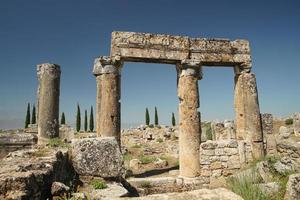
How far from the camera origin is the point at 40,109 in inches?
535

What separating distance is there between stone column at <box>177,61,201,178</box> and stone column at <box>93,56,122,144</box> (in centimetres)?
251

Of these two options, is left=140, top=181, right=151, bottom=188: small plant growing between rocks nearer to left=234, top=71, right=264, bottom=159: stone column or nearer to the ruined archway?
the ruined archway

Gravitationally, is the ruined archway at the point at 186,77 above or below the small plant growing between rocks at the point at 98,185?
above

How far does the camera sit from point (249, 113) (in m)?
12.1

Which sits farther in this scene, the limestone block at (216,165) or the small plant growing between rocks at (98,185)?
the limestone block at (216,165)

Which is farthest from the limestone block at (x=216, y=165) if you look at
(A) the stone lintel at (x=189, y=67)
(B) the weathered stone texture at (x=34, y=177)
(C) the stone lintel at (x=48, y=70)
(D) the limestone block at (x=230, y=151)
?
(C) the stone lintel at (x=48, y=70)

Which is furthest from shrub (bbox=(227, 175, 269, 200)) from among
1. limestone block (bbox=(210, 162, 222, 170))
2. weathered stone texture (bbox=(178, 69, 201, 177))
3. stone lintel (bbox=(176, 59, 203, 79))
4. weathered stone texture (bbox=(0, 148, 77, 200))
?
stone lintel (bbox=(176, 59, 203, 79))

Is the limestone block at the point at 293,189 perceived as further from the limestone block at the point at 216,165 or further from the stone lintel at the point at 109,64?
the stone lintel at the point at 109,64

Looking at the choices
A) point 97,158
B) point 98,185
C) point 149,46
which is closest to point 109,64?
point 149,46

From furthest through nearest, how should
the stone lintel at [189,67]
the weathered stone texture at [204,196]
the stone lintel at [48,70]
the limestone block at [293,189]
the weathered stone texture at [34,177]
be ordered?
the stone lintel at [48,70] < the stone lintel at [189,67] < the limestone block at [293,189] < the weathered stone texture at [204,196] < the weathered stone texture at [34,177]

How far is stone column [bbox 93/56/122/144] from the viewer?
35.9 ft

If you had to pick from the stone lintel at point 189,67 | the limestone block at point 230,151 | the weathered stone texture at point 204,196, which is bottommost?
the weathered stone texture at point 204,196

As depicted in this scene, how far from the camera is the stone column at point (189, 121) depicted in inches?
438

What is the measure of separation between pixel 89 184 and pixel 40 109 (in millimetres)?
8593
